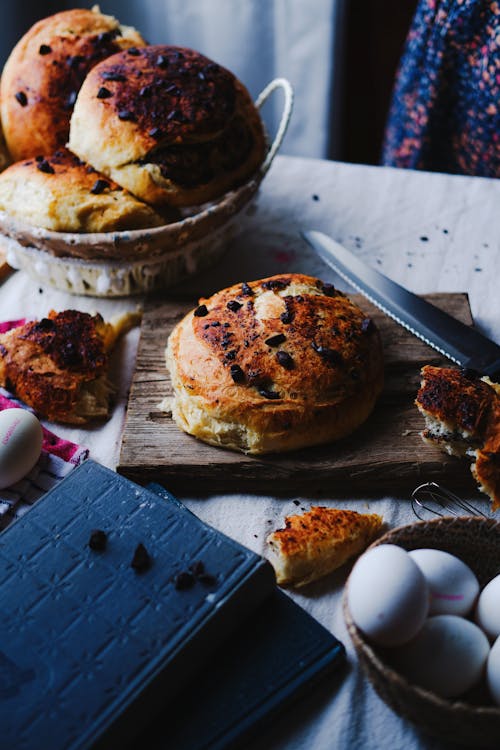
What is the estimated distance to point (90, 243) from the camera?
1.37 meters

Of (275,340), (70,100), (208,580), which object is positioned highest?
(70,100)

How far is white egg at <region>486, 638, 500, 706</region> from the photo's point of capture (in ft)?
2.71

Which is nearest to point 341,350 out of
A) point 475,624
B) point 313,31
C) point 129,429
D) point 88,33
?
point 129,429

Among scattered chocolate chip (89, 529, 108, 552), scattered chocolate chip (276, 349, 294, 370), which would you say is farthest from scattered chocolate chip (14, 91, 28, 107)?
scattered chocolate chip (89, 529, 108, 552)

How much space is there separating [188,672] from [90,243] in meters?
0.81

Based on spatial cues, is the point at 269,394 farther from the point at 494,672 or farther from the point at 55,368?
the point at 494,672

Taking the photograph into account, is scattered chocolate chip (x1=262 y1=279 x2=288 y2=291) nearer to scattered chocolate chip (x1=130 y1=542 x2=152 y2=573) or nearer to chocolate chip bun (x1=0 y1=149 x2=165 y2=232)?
chocolate chip bun (x1=0 y1=149 x2=165 y2=232)

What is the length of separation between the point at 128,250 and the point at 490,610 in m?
0.91

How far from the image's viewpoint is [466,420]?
1.14 meters

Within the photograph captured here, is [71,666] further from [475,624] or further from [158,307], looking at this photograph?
[158,307]

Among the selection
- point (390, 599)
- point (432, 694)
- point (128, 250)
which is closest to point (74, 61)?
point (128, 250)

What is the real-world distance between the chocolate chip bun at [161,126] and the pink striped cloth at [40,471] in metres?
0.50

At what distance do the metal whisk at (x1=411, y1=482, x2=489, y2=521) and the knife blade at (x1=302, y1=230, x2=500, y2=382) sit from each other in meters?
0.24

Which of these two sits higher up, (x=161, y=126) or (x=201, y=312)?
(x=161, y=126)
